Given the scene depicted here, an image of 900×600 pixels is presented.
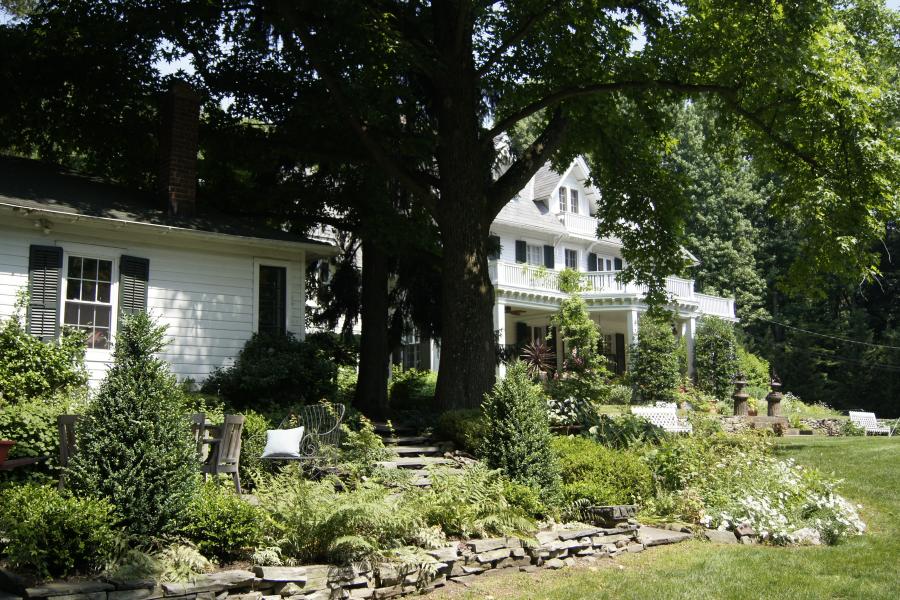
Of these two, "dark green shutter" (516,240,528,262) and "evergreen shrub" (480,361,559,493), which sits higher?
"dark green shutter" (516,240,528,262)

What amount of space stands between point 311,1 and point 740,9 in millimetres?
7709

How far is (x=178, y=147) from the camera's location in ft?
48.5

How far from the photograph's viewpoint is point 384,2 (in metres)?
15.7

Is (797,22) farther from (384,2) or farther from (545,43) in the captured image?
(384,2)

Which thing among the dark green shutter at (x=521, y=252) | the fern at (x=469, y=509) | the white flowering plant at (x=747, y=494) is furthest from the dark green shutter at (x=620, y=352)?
the fern at (x=469, y=509)

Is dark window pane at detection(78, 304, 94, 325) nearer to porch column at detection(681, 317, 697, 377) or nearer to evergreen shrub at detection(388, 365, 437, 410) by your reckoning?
evergreen shrub at detection(388, 365, 437, 410)

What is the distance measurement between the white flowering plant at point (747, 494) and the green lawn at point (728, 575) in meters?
0.43

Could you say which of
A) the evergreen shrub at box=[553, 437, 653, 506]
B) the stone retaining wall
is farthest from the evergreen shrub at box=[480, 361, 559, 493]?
the stone retaining wall

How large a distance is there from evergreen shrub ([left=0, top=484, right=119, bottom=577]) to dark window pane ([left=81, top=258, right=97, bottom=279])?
752 centimetres

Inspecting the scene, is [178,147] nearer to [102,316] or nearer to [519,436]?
[102,316]

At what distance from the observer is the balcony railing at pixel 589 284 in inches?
1164

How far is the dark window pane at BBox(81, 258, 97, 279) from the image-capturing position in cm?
1315

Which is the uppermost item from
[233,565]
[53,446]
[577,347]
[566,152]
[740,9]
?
[740,9]

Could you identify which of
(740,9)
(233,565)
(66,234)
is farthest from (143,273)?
(740,9)
